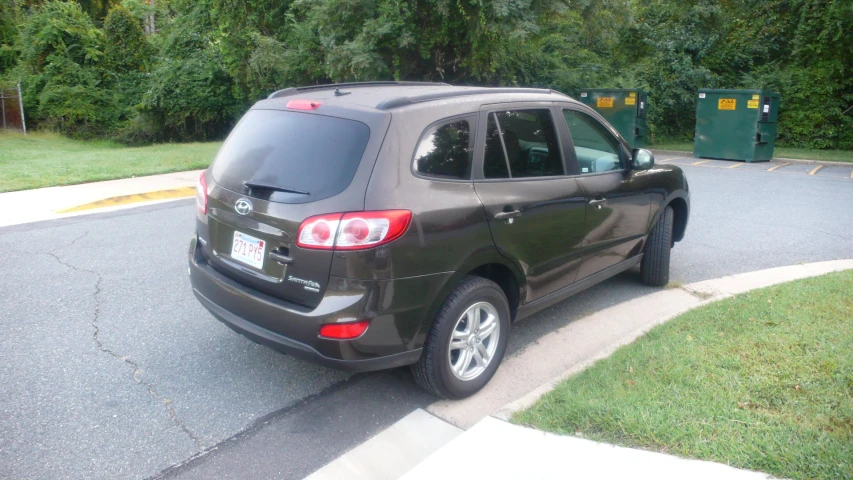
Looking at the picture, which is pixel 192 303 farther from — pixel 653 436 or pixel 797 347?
pixel 797 347

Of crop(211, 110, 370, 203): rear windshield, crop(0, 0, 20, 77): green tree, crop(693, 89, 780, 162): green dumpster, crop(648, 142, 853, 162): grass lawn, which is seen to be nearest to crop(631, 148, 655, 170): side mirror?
crop(211, 110, 370, 203): rear windshield

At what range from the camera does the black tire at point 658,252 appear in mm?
5668

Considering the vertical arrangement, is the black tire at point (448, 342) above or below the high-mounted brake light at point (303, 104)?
below

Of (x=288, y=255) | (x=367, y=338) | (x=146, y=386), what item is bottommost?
(x=146, y=386)

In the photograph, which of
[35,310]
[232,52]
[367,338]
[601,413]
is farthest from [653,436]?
[232,52]

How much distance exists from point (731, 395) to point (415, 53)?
14331 millimetres

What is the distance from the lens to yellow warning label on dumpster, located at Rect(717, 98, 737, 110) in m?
15.8

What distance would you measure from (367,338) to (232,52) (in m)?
17.9

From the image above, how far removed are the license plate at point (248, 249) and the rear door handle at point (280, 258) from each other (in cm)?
10

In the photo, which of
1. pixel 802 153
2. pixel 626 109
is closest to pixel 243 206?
pixel 626 109

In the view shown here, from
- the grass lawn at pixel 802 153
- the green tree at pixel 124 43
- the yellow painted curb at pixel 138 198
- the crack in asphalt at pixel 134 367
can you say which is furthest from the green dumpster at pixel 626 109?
the green tree at pixel 124 43

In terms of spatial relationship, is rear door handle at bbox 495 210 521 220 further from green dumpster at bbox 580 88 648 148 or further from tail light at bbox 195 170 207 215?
green dumpster at bbox 580 88 648 148

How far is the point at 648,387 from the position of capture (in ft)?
12.0

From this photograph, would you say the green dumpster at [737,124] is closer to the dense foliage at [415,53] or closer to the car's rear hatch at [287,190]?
the dense foliage at [415,53]
